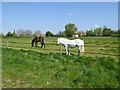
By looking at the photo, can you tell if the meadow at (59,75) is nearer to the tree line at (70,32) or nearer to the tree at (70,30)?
the tree line at (70,32)

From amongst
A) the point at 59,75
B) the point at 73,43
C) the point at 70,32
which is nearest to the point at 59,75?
the point at 59,75

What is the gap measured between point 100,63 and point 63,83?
10.5ft

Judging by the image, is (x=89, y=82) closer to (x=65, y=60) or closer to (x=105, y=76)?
(x=105, y=76)

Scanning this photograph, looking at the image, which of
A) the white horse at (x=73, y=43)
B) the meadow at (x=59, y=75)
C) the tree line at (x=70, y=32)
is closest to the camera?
the meadow at (x=59, y=75)

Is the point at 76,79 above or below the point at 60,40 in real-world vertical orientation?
below

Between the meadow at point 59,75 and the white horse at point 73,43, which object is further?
the white horse at point 73,43

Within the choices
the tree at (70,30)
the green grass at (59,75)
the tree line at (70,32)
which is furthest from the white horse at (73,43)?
the tree at (70,30)

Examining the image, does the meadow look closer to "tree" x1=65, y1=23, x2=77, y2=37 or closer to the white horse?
the white horse

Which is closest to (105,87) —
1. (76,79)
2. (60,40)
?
(76,79)

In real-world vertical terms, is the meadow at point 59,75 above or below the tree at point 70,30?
below

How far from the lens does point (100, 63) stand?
784cm

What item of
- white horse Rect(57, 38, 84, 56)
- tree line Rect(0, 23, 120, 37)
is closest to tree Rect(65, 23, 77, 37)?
tree line Rect(0, 23, 120, 37)

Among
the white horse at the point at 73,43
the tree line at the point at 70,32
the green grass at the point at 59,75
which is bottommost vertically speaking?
the green grass at the point at 59,75

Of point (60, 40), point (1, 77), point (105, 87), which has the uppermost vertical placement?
point (60, 40)
